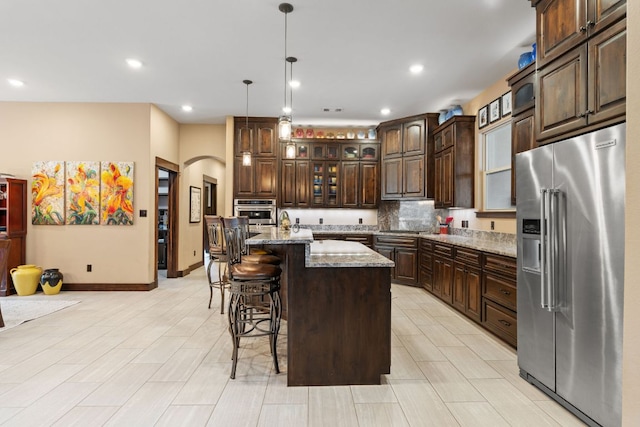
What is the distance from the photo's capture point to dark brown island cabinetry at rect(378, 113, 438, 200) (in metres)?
5.95

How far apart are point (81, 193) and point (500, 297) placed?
19.4ft

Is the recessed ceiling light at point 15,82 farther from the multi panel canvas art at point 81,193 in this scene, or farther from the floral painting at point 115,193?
the floral painting at point 115,193

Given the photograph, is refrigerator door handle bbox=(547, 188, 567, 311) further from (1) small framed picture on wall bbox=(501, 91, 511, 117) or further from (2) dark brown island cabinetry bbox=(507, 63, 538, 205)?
(1) small framed picture on wall bbox=(501, 91, 511, 117)

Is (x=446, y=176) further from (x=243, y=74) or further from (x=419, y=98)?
(x=243, y=74)

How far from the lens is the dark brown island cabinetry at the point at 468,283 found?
3793mm

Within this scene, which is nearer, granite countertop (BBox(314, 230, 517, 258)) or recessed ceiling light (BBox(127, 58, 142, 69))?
granite countertop (BBox(314, 230, 517, 258))

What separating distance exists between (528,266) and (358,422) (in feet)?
5.26

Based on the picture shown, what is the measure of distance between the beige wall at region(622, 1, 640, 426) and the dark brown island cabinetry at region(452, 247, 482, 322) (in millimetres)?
2865

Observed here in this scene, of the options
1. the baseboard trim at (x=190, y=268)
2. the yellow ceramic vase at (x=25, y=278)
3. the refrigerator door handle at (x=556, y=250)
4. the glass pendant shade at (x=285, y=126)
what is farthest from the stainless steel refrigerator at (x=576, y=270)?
the yellow ceramic vase at (x=25, y=278)

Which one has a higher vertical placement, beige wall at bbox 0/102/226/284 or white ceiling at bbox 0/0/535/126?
white ceiling at bbox 0/0/535/126

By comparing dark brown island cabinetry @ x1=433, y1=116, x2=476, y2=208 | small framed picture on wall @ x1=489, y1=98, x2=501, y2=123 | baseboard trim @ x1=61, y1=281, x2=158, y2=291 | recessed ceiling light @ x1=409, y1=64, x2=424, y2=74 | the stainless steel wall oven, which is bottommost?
baseboard trim @ x1=61, y1=281, x2=158, y2=291

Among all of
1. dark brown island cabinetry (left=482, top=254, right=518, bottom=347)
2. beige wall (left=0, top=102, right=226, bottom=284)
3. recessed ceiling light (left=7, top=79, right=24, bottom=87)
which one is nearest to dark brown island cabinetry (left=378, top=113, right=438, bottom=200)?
dark brown island cabinetry (left=482, top=254, right=518, bottom=347)

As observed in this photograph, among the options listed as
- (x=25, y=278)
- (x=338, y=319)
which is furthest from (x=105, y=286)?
(x=338, y=319)

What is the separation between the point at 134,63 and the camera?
4.13m
